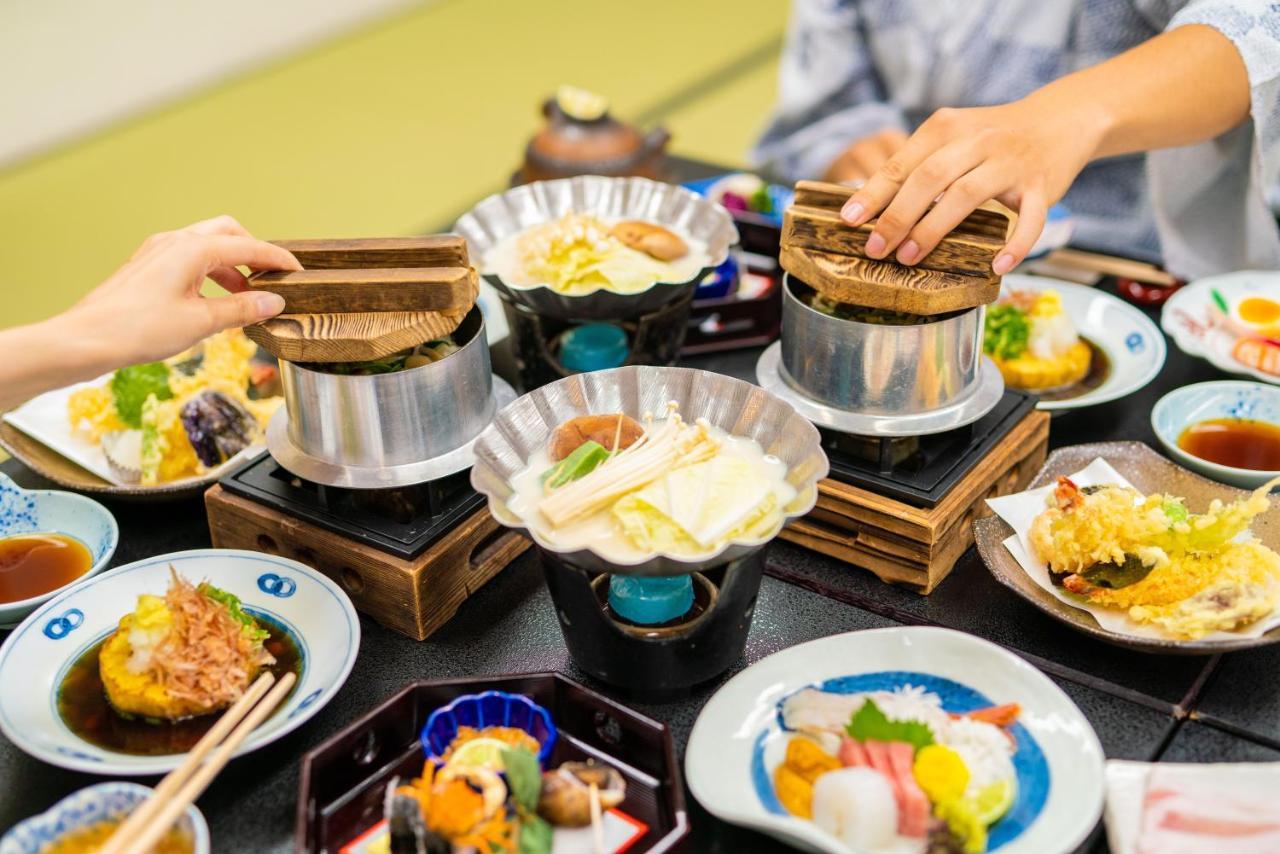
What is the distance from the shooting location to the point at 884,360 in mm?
1750

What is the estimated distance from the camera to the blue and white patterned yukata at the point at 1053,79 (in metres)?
2.63

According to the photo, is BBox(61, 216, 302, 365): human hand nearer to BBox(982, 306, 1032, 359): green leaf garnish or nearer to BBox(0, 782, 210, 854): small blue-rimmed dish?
BBox(0, 782, 210, 854): small blue-rimmed dish

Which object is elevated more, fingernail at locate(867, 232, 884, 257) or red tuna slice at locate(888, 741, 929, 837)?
fingernail at locate(867, 232, 884, 257)

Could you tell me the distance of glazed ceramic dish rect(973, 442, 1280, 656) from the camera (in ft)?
5.10

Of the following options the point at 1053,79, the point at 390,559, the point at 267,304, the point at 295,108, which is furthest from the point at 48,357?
the point at 295,108

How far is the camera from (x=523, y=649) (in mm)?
1732

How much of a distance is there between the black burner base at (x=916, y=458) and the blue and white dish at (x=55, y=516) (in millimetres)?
1171

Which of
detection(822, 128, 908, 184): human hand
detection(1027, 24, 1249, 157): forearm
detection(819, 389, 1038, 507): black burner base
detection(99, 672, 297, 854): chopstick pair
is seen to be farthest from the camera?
detection(822, 128, 908, 184): human hand

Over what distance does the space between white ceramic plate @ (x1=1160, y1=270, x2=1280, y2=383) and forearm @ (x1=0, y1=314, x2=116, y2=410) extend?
195cm

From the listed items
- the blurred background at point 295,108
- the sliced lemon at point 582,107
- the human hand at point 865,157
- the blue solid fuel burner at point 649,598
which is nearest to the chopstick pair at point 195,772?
the blue solid fuel burner at point 649,598

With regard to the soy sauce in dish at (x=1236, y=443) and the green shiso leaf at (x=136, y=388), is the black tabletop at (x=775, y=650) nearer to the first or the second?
the green shiso leaf at (x=136, y=388)

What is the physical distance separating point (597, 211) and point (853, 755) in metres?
1.39

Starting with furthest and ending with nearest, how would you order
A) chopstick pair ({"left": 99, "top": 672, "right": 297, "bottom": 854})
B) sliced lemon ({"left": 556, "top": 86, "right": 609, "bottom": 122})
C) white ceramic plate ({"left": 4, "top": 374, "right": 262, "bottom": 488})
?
1. sliced lemon ({"left": 556, "top": 86, "right": 609, "bottom": 122})
2. white ceramic plate ({"left": 4, "top": 374, "right": 262, "bottom": 488})
3. chopstick pair ({"left": 99, "top": 672, "right": 297, "bottom": 854})

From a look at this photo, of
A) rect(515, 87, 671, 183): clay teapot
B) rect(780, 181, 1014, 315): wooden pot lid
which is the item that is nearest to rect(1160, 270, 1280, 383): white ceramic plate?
rect(780, 181, 1014, 315): wooden pot lid
